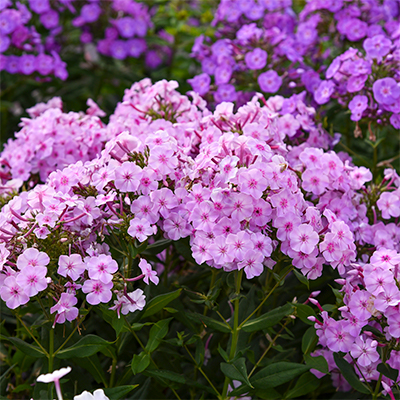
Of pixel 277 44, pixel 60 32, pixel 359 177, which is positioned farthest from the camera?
pixel 60 32

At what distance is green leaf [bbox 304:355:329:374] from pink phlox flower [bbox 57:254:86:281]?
69 cm

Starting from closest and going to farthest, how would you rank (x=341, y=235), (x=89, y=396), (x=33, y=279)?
(x=89, y=396), (x=33, y=279), (x=341, y=235)

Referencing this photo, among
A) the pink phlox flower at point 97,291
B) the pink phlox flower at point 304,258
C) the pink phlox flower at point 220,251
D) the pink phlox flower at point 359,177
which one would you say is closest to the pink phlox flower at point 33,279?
the pink phlox flower at point 97,291

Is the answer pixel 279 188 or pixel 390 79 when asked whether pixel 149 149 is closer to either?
pixel 279 188

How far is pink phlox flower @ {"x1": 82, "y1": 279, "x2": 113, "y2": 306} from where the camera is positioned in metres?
1.38

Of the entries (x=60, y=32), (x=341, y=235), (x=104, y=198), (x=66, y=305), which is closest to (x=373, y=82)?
(x=341, y=235)

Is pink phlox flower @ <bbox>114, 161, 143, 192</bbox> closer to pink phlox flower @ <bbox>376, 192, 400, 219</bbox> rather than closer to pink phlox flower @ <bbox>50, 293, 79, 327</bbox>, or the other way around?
pink phlox flower @ <bbox>50, 293, 79, 327</bbox>

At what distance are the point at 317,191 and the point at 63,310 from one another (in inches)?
32.9

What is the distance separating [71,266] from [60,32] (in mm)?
2191

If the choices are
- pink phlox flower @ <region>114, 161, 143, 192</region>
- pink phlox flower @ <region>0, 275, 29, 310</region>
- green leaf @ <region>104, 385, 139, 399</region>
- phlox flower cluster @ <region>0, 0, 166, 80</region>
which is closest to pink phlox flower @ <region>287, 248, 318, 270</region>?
pink phlox flower @ <region>114, 161, 143, 192</region>

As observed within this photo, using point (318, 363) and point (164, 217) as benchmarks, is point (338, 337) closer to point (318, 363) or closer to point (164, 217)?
point (318, 363)

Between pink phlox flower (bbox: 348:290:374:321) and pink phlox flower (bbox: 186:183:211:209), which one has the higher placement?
pink phlox flower (bbox: 186:183:211:209)

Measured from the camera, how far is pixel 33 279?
53.8 inches

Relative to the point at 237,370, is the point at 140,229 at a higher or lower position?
higher
